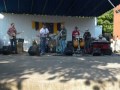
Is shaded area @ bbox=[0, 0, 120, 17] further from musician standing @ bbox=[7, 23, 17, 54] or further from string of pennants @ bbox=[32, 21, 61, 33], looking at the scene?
musician standing @ bbox=[7, 23, 17, 54]

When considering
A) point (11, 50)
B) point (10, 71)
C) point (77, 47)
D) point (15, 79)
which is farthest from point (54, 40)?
point (15, 79)

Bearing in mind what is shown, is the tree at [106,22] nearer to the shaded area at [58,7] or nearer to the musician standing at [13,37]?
the shaded area at [58,7]

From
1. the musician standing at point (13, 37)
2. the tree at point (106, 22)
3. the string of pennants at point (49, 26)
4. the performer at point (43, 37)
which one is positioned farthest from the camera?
the tree at point (106, 22)

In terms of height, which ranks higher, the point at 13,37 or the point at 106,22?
the point at 106,22

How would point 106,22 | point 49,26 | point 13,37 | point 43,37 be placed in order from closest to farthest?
point 43,37 → point 13,37 → point 49,26 → point 106,22

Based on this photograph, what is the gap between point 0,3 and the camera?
21.5m

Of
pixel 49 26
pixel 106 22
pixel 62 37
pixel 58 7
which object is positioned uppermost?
pixel 106 22

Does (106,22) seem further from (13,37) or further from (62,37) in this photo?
(62,37)

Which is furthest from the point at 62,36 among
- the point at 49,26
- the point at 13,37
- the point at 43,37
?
the point at 49,26

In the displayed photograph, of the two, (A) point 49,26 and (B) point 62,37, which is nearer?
(B) point 62,37

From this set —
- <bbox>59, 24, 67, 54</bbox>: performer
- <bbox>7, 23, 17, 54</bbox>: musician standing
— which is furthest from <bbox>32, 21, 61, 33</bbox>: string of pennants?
<bbox>59, 24, 67, 54</bbox>: performer

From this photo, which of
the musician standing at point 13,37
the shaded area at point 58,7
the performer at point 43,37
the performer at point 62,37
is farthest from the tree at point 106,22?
the performer at point 62,37

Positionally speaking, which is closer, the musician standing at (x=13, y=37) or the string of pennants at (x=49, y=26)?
the musician standing at (x=13, y=37)

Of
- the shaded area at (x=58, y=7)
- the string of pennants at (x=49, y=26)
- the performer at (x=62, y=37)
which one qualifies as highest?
the shaded area at (x=58, y=7)
